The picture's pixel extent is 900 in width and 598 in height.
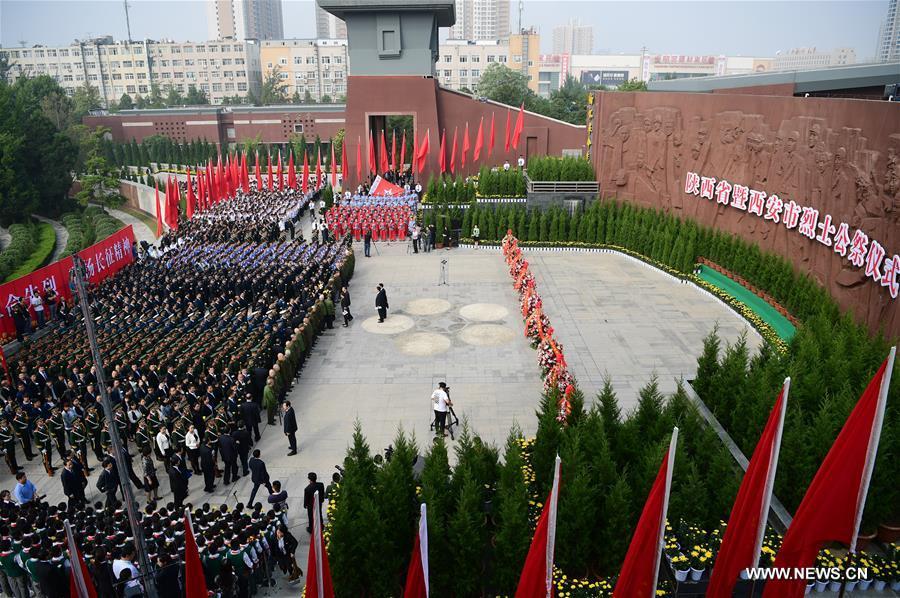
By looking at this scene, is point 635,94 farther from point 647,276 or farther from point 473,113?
point 473,113

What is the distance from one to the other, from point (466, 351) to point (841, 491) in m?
9.41

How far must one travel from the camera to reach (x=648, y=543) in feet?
17.7

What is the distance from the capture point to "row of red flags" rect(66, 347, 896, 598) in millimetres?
5367

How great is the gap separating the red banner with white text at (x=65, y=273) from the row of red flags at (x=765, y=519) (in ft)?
39.5

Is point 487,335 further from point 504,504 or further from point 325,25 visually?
point 325,25

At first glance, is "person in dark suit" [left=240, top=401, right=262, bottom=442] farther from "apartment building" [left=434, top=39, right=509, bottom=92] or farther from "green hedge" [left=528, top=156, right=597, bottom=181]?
"apartment building" [left=434, top=39, right=509, bottom=92]

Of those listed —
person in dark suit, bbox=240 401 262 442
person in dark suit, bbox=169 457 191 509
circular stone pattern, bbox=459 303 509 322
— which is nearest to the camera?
person in dark suit, bbox=169 457 191 509

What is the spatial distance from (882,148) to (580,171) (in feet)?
40.7

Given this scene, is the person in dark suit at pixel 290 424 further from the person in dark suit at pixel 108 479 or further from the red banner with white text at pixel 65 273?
the red banner with white text at pixel 65 273

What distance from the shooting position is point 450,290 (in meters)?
18.5

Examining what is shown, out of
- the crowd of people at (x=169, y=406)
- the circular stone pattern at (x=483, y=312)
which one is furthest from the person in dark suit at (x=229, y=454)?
the circular stone pattern at (x=483, y=312)

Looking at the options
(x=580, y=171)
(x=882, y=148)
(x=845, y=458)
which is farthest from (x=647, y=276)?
(x=845, y=458)

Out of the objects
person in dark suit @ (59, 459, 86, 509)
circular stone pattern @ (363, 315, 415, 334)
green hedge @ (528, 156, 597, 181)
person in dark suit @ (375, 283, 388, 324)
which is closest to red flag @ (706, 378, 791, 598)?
person in dark suit @ (59, 459, 86, 509)

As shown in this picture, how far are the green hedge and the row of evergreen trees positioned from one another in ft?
52.9
